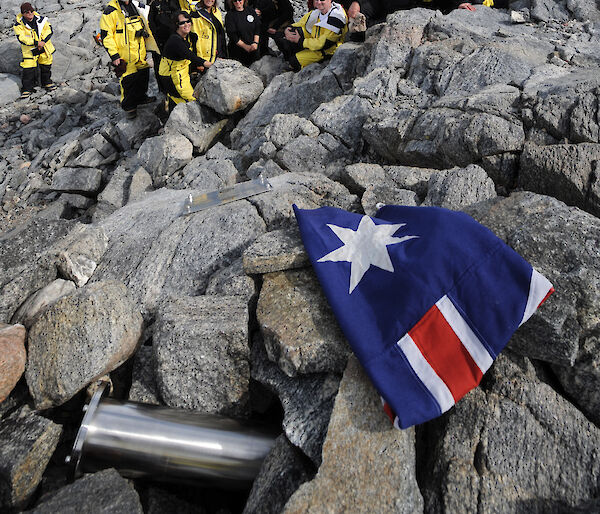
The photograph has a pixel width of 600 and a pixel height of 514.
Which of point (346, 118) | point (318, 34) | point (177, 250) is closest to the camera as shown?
point (177, 250)

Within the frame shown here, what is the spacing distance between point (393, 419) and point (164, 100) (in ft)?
36.3

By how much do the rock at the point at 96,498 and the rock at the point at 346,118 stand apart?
5.63m

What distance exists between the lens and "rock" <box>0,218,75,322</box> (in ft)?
13.6

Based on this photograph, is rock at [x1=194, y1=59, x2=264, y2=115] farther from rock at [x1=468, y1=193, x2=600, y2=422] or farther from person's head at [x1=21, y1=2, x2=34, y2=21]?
person's head at [x1=21, y1=2, x2=34, y2=21]

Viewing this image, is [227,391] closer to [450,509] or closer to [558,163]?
[450,509]

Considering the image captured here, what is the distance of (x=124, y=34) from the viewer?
11.0m

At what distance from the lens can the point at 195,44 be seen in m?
10.6

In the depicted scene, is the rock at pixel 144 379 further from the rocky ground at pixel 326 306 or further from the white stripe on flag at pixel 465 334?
the white stripe on flag at pixel 465 334

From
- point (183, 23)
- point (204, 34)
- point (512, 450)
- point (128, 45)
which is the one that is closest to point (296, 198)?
point (512, 450)

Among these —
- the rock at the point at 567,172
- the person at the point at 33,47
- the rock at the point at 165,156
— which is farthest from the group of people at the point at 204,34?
the rock at the point at 567,172

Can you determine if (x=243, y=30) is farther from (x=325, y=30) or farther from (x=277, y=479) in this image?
(x=277, y=479)

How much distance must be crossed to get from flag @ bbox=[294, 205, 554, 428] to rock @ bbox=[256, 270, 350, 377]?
5.6 inches

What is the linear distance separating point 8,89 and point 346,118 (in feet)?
45.4

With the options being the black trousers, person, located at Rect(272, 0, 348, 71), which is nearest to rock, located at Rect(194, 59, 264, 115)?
person, located at Rect(272, 0, 348, 71)
